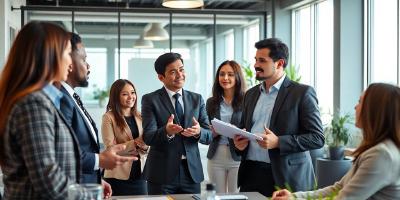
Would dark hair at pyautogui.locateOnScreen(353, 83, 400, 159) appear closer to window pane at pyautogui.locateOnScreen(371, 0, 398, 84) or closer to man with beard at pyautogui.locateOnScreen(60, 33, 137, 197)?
man with beard at pyautogui.locateOnScreen(60, 33, 137, 197)

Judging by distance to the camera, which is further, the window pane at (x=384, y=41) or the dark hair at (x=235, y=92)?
the window pane at (x=384, y=41)

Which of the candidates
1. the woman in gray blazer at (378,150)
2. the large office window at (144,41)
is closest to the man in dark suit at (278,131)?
the woman in gray blazer at (378,150)

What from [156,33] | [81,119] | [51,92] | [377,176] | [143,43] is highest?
[156,33]

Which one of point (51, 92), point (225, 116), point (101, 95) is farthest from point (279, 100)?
point (101, 95)

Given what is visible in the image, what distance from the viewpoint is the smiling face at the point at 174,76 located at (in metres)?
3.75

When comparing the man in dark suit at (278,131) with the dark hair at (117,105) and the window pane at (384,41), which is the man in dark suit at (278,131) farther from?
the window pane at (384,41)

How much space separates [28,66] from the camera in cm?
180

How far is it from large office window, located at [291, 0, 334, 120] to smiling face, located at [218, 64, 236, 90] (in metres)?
3.16

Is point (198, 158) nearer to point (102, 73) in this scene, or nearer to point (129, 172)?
point (129, 172)

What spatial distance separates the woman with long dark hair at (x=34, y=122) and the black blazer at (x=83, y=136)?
0.62m

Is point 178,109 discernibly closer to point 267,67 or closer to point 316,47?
point 267,67

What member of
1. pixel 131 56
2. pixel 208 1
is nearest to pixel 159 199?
pixel 131 56

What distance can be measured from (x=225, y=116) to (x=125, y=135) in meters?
1.00

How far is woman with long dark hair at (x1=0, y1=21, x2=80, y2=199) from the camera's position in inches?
69.5
